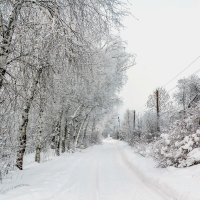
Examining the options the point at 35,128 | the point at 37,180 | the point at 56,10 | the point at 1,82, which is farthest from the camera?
the point at 35,128

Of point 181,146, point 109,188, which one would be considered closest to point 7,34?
point 109,188

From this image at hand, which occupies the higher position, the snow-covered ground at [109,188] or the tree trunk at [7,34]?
the tree trunk at [7,34]

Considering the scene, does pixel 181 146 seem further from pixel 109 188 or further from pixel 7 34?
pixel 7 34

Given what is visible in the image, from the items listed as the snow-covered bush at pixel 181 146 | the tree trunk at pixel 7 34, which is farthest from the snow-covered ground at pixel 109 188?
the tree trunk at pixel 7 34

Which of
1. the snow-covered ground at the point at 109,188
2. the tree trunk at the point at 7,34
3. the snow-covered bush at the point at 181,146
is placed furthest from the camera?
the snow-covered bush at the point at 181,146

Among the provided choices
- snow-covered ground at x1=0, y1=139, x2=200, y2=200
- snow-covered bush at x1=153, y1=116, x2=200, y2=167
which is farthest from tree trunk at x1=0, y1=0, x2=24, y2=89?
snow-covered bush at x1=153, y1=116, x2=200, y2=167

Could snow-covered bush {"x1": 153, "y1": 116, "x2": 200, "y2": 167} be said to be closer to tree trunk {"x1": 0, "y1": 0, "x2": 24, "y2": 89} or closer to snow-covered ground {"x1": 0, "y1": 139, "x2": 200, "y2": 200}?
snow-covered ground {"x1": 0, "y1": 139, "x2": 200, "y2": 200}

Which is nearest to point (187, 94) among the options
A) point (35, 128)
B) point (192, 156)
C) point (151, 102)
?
point (151, 102)

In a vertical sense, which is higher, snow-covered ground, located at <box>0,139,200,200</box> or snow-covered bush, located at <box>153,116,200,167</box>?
snow-covered bush, located at <box>153,116,200,167</box>

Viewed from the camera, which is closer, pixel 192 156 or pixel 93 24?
pixel 93 24

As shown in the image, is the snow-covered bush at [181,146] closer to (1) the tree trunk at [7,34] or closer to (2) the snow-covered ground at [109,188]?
(2) the snow-covered ground at [109,188]

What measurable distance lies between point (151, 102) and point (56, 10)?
70.1 meters

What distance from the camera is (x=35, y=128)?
2514cm

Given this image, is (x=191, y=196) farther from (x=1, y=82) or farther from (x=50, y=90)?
(x=1, y=82)
